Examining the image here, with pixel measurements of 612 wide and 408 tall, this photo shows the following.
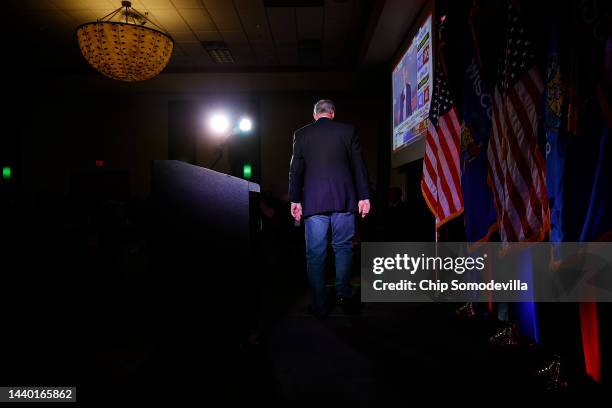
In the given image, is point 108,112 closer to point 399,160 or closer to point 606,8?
point 399,160

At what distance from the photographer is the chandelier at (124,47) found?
384cm

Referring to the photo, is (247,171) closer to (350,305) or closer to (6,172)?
(6,172)

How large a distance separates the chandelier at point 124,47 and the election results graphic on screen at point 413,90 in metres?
2.62

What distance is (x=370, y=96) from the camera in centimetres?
733

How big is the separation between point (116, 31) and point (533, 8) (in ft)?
12.0

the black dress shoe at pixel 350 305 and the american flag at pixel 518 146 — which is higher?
the american flag at pixel 518 146

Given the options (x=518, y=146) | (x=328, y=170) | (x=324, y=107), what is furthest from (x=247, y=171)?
(x=518, y=146)

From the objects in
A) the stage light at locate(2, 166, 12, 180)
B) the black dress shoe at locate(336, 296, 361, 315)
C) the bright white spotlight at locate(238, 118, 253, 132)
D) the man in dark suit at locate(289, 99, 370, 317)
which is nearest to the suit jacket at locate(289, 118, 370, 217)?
the man in dark suit at locate(289, 99, 370, 317)

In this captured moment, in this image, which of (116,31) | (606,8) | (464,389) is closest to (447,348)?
(464,389)

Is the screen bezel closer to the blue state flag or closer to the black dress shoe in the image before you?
the blue state flag

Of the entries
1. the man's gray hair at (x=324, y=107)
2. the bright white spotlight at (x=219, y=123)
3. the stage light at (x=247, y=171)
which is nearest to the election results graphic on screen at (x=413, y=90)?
the man's gray hair at (x=324, y=107)

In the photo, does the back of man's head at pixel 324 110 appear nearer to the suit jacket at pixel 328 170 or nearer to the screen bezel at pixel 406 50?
the suit jacket at pixel 328 170

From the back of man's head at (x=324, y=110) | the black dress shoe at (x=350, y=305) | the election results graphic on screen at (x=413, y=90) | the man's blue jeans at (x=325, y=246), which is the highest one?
the election results graphic on screen at (x=413, y=90)

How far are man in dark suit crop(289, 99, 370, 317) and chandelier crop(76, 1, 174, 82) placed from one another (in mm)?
2408
